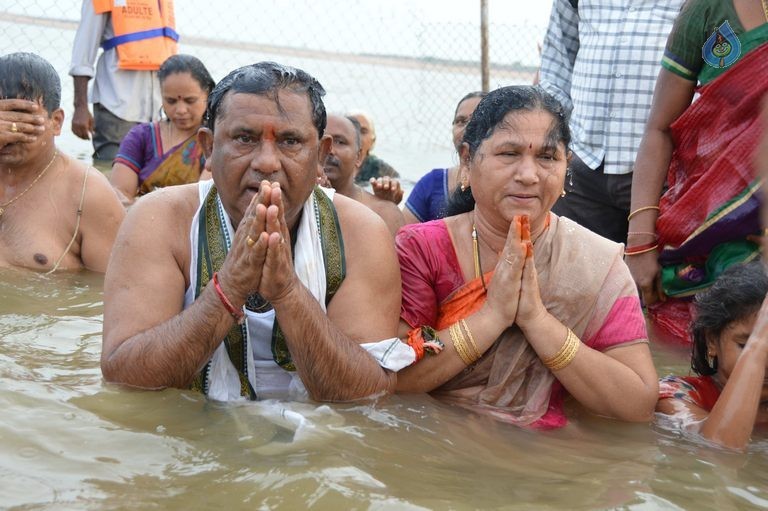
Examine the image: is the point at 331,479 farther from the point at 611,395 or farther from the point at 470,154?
the point at 470,154

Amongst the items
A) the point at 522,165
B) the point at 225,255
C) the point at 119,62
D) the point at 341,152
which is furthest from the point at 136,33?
the point at 522,165

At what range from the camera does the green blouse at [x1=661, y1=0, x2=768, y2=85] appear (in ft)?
14.0

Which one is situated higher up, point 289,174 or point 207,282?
point 289,174

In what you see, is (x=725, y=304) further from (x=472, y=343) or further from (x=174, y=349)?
(x=174, y=349)

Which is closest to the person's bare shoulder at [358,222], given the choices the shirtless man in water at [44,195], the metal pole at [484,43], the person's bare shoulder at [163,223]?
the person's bare shoulder at [163,223]

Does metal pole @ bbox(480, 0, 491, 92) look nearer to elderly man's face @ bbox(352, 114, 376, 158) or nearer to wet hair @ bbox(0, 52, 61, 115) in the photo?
elderly man's face @ bbox(352, 114, 376, 158)

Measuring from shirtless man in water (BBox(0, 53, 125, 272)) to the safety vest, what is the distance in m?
4.30

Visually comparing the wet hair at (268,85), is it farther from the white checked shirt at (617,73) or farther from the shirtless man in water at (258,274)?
the white checked shirt at (617,73)

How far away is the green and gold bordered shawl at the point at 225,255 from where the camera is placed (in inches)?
144

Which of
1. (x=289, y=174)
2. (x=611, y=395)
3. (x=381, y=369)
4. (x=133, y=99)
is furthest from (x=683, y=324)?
(x=133, y=99)

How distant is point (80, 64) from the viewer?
379 inches

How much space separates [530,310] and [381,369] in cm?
55

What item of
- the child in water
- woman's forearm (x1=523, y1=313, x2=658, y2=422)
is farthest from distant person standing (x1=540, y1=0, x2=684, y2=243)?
woman's forearm (x1=523, y1=313, x2=658, y2=422)

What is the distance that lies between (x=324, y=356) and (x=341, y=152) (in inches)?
117
